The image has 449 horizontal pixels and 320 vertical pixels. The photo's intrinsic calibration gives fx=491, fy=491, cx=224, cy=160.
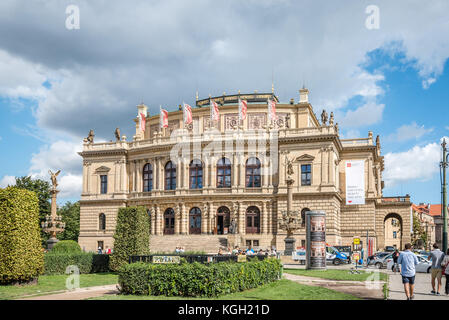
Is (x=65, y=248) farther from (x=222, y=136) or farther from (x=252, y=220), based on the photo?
(x=222, y=136)

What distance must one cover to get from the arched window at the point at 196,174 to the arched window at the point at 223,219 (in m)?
4.26

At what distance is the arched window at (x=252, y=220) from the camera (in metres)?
59.0

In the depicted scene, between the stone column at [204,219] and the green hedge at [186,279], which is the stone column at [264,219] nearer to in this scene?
the stone column at [204,219]

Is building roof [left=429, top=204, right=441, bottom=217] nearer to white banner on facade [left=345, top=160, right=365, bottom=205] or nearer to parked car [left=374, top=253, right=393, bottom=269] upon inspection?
white banner on facade [left=345, top=160, right=365, bottom=205]

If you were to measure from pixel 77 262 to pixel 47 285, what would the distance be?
24.0 ft

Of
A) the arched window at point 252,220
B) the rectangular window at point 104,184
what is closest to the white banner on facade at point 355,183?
the arched window at point 252,220

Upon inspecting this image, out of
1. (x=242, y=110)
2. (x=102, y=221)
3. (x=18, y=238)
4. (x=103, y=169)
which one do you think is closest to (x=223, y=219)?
(x=242, y=110)

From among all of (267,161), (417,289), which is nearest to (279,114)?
(267,161)

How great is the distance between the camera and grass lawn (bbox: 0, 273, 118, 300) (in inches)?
773

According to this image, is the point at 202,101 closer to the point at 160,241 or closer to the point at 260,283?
the point at 160,241
